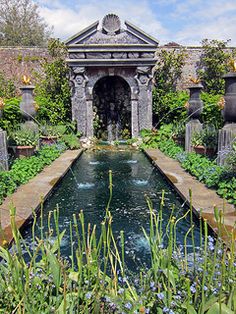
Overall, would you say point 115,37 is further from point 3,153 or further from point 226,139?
point 226,139

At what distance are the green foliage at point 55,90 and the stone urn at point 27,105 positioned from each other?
8.98ft

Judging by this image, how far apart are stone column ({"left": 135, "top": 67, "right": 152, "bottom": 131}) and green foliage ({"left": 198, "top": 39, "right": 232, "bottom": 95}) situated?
2.95 meters

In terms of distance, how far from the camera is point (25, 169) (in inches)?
237

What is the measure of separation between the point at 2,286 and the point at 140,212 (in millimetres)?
2649

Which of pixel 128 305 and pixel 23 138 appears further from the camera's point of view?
pixel 23 138

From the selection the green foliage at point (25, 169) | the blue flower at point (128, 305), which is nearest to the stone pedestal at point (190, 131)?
the green foliage at point (25, 169)

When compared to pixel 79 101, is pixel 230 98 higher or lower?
lower

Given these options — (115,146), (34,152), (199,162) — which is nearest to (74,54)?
(115,146)

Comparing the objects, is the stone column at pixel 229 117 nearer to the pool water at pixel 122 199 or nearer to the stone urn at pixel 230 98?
the stone urn at pixel 230 98

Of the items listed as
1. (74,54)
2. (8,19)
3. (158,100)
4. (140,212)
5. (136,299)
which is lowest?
(140,212)

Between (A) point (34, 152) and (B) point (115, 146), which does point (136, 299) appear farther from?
(B) point (115, 146)

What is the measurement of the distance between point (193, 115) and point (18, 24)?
742 inches

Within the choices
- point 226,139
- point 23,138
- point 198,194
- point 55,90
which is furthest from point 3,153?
point 55,90

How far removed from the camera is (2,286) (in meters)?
1.85
